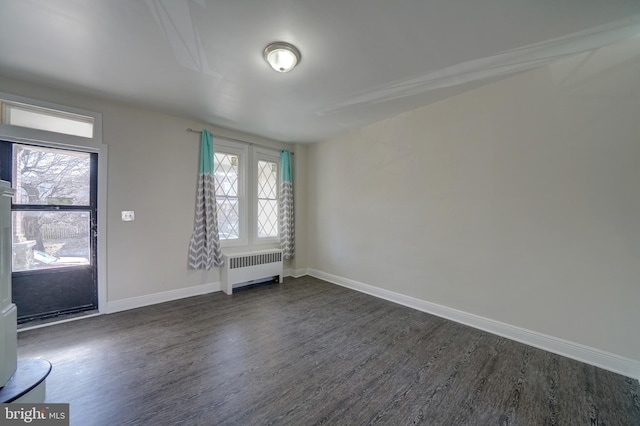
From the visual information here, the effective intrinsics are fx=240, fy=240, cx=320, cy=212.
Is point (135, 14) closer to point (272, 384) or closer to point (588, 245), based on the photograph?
point (272, 384)

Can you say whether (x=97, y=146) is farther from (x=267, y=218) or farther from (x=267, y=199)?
(x=267, y=218)

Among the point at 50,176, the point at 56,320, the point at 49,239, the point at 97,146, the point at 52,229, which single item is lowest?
the point at 56,320

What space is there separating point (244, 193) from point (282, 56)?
2610mm

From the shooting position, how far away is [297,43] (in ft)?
6.45

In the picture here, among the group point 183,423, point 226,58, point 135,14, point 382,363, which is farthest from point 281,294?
point 135,14

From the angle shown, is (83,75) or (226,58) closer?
(226,58)

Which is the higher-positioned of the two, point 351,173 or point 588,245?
point 351,173

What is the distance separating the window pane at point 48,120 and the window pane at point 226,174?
1550mm

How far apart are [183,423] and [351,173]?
3.60 meters

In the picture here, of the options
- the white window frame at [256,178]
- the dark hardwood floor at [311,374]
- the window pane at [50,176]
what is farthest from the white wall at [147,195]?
the white window frame at [256,178]

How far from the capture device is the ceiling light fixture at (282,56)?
198 centimetres

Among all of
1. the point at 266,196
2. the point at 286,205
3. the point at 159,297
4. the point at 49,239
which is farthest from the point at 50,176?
the point at 286,205

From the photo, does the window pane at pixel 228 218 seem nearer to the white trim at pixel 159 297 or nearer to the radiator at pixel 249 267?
the radiator at pixel 249 267

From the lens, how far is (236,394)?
174 centimetres
